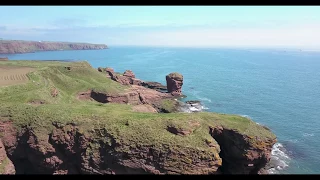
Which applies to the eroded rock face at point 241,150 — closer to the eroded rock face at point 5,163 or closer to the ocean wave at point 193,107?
the eroded rock face at point 5,163

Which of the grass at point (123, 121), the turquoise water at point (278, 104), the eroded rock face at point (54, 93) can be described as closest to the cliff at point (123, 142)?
the grass at point (123, 121)

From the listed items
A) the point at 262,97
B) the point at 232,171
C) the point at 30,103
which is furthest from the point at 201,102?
the point at 30,103

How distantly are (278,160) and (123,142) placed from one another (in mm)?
26520

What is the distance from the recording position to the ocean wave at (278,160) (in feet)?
131

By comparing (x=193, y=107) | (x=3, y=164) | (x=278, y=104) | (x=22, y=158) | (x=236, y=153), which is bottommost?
(x=193, y=107)

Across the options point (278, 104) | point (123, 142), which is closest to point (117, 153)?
point (123, 142)

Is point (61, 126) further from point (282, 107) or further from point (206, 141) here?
point (282, 107)

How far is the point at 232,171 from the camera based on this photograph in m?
32.5

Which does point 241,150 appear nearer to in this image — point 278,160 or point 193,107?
point 278,160

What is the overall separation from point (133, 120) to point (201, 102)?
4365 cm

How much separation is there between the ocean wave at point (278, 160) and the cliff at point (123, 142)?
28.5 ft

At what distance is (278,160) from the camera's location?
42312 millimetres

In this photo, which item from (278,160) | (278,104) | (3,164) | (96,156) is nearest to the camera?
(96,156)

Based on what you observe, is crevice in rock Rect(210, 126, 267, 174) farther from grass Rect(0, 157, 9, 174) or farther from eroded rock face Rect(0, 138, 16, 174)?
grass Rect(0, 157, 9, 174)
